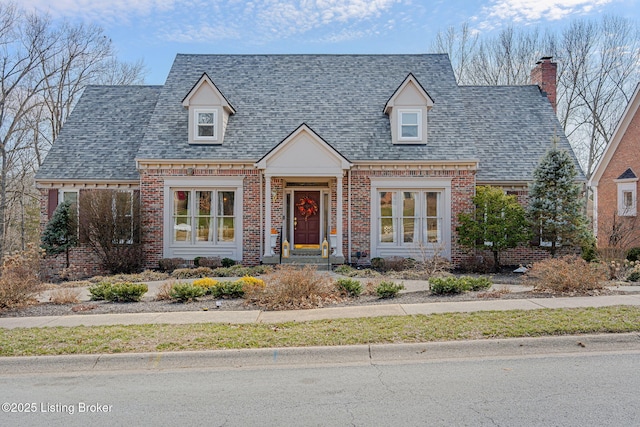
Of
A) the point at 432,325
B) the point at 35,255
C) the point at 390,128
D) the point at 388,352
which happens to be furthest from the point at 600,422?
the point at 390,128

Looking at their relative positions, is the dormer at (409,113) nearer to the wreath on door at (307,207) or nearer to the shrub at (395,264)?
the wreath on door at (307,207)

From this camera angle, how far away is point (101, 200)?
53.9 feet

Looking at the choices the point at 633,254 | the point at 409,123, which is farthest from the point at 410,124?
the point at 633,254

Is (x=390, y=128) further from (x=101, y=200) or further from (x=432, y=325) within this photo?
(x=432, y=325)

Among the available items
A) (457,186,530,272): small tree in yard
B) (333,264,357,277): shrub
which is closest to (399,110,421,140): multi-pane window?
(457,186,530,272): small tree in yard

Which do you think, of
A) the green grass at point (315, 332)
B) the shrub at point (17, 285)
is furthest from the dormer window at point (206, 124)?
the green grass at point (315, 332)

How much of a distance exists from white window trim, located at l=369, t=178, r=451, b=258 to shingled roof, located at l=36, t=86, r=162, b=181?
30.0 ft

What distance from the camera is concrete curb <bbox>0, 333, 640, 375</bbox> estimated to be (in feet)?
22.1

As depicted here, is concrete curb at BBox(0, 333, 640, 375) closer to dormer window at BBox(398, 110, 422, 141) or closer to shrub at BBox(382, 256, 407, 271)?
shrub at BBox(382, 256, 407, 271)

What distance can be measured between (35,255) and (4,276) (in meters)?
3.02

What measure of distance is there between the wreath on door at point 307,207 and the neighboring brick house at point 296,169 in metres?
0.04

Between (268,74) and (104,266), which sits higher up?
(268,74)

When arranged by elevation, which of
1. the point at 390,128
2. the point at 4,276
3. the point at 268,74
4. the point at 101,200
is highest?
the point at 268,74

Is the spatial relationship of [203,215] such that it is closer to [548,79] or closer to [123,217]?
[123,217]
